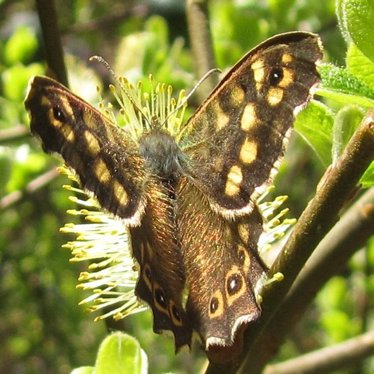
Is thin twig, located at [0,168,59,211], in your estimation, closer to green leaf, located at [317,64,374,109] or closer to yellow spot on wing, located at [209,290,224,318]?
yellow spot on wing, located at [209,290,224,318]

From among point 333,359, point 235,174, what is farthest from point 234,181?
point 333,359

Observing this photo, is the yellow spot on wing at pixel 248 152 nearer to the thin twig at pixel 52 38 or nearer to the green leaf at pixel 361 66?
the green leaf at pixel 361 66

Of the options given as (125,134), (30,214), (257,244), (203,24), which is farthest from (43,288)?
(257,244)

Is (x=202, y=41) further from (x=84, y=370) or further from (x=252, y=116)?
(x=84, y=370)

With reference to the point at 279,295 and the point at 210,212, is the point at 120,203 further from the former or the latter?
→ the point at 279,295

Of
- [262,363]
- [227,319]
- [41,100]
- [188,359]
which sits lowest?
[188,359]

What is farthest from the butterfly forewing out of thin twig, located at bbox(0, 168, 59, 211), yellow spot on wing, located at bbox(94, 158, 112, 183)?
thin twig, located at bbox(0, 168, 59, 211)
